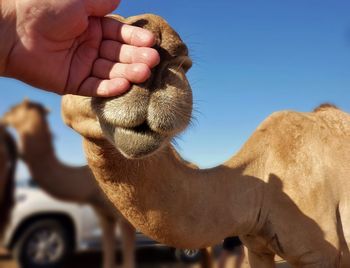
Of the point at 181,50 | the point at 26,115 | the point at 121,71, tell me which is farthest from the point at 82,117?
the point at 26,115

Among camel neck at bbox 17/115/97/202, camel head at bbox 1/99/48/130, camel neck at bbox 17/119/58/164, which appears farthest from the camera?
camel head at bbox 1/99/48/130

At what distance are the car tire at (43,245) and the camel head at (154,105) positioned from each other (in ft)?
25.3

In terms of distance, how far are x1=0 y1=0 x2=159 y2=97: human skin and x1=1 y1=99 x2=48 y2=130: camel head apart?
23.5 feet

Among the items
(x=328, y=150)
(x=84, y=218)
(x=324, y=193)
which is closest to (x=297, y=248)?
(x=324, y=193)

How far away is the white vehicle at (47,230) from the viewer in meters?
8.89

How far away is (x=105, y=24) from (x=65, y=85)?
30cm

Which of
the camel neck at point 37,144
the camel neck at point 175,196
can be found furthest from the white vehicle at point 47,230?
the camel neck at point 175,196

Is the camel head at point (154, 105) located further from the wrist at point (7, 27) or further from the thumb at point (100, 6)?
the wrist at point (7, 27)

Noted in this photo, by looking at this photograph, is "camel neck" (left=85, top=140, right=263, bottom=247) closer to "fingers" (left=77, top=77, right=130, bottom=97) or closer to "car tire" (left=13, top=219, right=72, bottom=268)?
"fingers" (left=77, top=77, right=130, bottom=97)

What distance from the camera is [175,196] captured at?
8.09 ft

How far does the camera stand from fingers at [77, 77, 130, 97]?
1768mm

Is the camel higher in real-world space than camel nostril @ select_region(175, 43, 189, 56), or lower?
lower

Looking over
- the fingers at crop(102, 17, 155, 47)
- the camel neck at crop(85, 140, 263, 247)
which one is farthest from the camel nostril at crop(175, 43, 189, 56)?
the camel neck at crop(85, 140, 263, 247)

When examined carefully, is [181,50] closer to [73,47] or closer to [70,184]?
[73,47]
